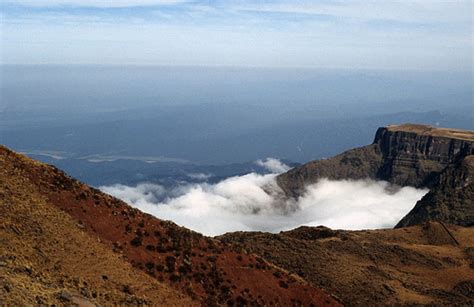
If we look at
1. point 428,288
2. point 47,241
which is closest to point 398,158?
point 428,288

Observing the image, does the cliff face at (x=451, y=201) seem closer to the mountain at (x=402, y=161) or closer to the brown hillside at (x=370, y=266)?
the mountain at (x=402, y=161)

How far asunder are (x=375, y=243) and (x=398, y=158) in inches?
4939

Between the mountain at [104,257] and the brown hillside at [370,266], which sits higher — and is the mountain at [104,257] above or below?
above

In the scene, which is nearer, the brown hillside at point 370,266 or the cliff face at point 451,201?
the brown hillside at point 370,266

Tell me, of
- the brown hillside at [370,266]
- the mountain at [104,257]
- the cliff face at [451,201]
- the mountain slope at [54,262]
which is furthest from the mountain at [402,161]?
the mountain slope at [54,262]

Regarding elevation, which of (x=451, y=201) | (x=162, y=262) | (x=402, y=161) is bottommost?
(x=402, y=161)

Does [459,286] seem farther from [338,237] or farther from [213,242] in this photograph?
[213,242]

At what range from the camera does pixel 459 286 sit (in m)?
55.2

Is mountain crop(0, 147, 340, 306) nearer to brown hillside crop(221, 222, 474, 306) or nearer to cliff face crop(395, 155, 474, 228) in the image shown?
brown hillside crop(221, 222, 474, 306)

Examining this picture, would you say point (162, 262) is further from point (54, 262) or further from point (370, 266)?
point (370, 266)

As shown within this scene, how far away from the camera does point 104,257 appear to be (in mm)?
29203

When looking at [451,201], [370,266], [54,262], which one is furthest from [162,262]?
[451,201]

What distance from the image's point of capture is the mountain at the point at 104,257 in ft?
81.4

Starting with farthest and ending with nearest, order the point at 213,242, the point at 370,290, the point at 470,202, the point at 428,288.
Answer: the point at 470,202, the point at 428,288, the point at 370,290, the point at 213,242
